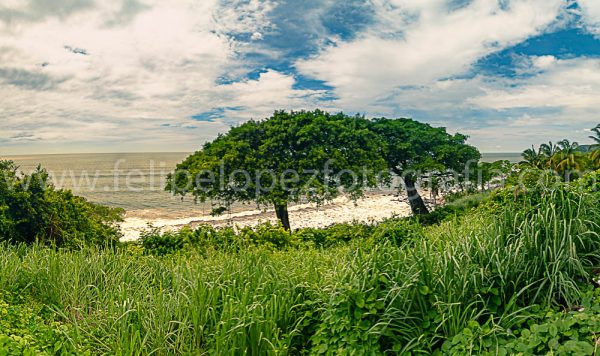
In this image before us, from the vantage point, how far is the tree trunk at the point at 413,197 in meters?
18.9

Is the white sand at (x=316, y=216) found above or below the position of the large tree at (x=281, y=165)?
below

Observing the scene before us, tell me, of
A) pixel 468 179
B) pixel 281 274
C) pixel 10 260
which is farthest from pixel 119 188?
pixel 281 274

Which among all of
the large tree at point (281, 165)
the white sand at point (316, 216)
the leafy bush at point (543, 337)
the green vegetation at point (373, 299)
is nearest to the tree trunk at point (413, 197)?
the white sand at point (316, 216)

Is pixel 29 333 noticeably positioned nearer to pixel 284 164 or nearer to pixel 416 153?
pixel 284 164

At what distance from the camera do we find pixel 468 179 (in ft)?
62.1

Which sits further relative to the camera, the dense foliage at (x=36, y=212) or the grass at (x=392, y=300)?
the dense foliage at (x=36, y=212)

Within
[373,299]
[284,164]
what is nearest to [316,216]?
[284,164]

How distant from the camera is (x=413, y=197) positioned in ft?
63.2

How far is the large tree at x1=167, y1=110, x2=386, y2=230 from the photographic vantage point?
14195mm

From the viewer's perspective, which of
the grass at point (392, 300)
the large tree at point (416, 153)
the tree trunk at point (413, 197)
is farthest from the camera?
the tree trunk at point (413, 197)

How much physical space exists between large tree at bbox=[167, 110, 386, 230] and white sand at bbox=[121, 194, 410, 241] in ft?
8.48

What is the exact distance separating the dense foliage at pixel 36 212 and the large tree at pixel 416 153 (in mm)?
12109

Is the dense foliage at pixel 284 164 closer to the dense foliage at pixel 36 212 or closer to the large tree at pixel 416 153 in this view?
the large tree at pixel 416 153

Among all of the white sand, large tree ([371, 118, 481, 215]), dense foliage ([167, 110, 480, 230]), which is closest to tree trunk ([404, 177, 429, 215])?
large tree ([371, 118, 481, 215])
